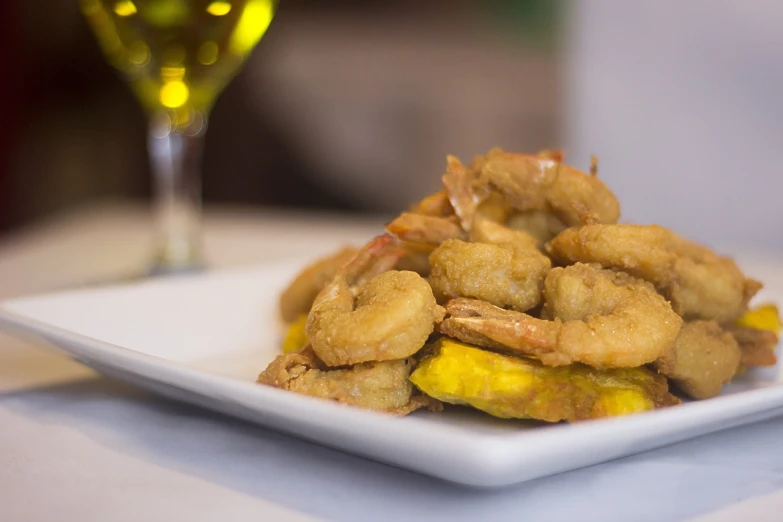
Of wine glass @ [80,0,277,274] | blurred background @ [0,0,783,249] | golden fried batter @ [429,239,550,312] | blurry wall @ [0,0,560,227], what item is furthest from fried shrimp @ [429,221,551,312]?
blurry wall @ [0,0,560,227]

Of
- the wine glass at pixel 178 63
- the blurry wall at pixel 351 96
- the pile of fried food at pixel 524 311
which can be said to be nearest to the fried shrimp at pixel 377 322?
the pile of fried food at pixel 524 311

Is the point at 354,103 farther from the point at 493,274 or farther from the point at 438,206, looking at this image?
the point at 493,274

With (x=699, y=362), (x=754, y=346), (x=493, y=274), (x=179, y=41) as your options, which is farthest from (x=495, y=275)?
(x=179, y=41)

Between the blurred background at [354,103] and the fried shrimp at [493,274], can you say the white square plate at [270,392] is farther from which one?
the blurred background at [354,103]

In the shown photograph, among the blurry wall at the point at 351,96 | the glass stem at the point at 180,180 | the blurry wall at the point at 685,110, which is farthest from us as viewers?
the blurry wall at the point at 351,96

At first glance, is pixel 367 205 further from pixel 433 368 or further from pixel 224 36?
pixel 433 368

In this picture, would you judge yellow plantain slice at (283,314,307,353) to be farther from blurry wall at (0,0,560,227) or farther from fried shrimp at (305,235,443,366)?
blurry wall at (0,0,560,227)
